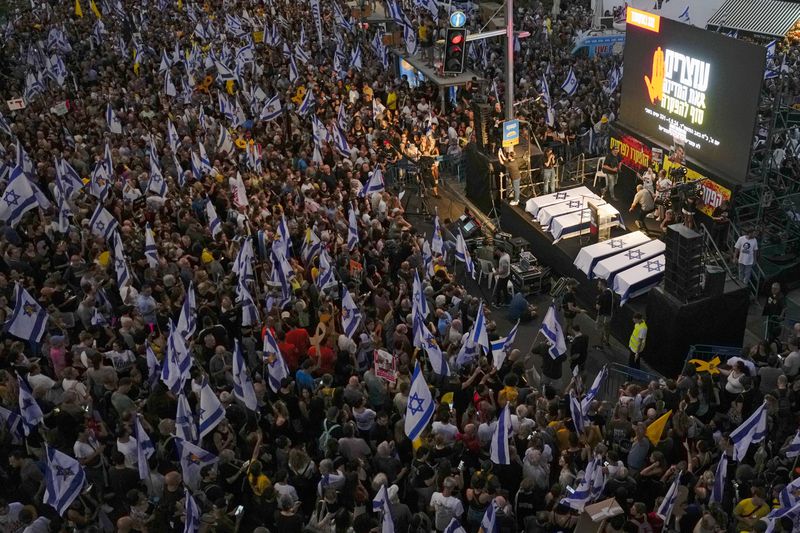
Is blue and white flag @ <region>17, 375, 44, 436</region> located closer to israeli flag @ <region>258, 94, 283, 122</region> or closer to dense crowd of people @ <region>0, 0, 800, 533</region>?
dense crowd of people @ <region>0, 0, 800, 533</region>

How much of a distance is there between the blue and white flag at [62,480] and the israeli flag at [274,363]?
10.6 ft

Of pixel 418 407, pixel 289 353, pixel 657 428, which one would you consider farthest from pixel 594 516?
pixel 289 353

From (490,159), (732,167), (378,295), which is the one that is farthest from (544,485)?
(490,159)

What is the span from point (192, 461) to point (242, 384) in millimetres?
1521

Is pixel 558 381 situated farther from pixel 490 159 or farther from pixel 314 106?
pixel 314 106

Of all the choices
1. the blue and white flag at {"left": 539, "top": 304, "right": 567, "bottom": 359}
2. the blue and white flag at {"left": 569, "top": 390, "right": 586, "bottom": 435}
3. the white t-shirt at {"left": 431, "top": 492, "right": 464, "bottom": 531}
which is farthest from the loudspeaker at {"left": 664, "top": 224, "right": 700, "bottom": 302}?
the white t-shirt at {"left": 431, "top": 492, "right": 464, "bottom": 531}

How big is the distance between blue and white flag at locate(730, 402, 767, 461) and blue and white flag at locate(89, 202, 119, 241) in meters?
12.6

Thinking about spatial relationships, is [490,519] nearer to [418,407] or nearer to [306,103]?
[418,407]

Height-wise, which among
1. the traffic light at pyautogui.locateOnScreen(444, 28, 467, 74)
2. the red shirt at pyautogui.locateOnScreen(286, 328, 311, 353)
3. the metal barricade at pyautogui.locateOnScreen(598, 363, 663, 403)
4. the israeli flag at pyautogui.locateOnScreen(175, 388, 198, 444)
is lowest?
the metal barricade at pyautogui.locateOnScreen(598, 363, 663, 403)

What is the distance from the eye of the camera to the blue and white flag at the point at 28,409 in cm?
1201

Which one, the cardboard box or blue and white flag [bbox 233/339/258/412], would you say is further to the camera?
blue and white flag [bbox 233/339/258/412]

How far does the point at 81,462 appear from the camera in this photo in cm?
1153

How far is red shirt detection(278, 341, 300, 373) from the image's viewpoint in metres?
13.8

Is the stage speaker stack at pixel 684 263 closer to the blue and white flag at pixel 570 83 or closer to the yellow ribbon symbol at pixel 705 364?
the yellow ribbon symbol at pixel 705 364
